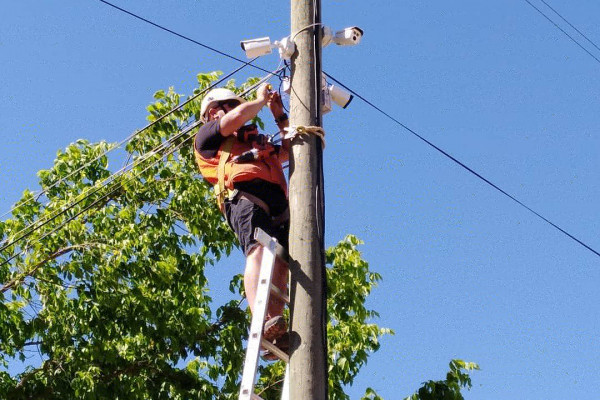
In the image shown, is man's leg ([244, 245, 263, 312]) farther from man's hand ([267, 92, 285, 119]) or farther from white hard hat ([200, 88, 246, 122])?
white hard hat ([200, 88, 246, 122])

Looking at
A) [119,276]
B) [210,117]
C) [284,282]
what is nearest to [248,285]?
[284,282]

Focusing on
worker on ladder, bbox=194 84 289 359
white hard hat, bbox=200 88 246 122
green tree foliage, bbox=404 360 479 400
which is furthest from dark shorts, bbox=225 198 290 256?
green tree foliage, bbox=404 360 479 400

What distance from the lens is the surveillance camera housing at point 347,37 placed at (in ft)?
19.7

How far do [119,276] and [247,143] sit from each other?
5.37 metres

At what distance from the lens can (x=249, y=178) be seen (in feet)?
18.2

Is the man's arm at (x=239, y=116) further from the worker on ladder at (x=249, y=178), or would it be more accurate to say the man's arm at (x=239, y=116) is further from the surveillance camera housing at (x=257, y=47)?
the surveillance camera housing at (x=257, y=47)

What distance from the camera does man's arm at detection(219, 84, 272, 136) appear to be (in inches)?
220

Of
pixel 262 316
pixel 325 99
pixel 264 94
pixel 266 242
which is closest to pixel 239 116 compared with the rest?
pixel 264 94

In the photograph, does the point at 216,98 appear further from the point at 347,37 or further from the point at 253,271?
the point at 253,271

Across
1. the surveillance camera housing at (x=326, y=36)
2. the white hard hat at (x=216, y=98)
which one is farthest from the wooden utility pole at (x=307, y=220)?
the white hard hat at (x=216, y=98)

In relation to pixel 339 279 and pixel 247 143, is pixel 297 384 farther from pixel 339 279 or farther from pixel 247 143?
pixel 339 279

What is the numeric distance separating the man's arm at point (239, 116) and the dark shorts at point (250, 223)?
0.40 metres

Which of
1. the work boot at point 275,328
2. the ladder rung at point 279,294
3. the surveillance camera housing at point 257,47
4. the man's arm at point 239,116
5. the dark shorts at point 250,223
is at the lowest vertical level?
the work boot at point 275,328

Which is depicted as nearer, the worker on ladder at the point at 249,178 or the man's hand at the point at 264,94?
the worker on ladder at the point at 249,178
